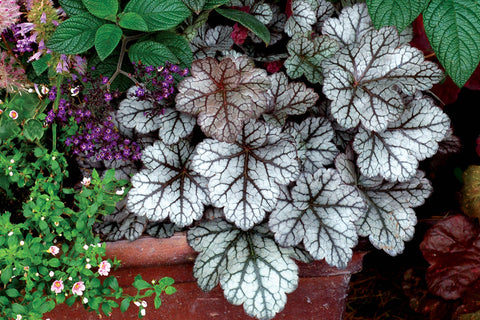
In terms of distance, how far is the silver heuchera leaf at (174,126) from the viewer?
1.17 m

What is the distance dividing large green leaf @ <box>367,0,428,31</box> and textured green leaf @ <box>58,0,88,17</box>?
0.75 m

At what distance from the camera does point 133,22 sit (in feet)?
3.51

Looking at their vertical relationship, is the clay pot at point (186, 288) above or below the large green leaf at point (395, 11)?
below

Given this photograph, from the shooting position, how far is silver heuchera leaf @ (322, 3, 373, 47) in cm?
127

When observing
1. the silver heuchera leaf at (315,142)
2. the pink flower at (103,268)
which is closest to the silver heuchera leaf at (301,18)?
the silver heuchera leaf at (315,142)

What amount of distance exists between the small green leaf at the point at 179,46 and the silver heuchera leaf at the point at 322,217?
1.42 feet

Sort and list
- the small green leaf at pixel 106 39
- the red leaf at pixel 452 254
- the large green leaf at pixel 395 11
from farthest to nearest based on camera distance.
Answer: the red leaf at pixel 452 254
the large green leaf at pixel 395 11
the small green leaf at pixel 106 39

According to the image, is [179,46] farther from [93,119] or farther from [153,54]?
[93,119]

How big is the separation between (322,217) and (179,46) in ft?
1.94

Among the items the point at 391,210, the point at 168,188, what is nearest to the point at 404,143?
the point at 391,210

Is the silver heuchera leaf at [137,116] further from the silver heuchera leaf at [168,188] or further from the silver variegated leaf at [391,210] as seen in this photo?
the silver variegated leaf at [391,210]

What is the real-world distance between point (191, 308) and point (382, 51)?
87 cm

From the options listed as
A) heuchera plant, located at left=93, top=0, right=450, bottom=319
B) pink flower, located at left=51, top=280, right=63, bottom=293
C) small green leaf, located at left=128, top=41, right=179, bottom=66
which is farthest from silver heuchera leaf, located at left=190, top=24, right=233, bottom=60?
pink flower, located at left=51, top=280, right=63, bottom=293

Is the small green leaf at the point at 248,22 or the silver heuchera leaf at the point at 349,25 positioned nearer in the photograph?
the small green leaf at the point at 248,22
